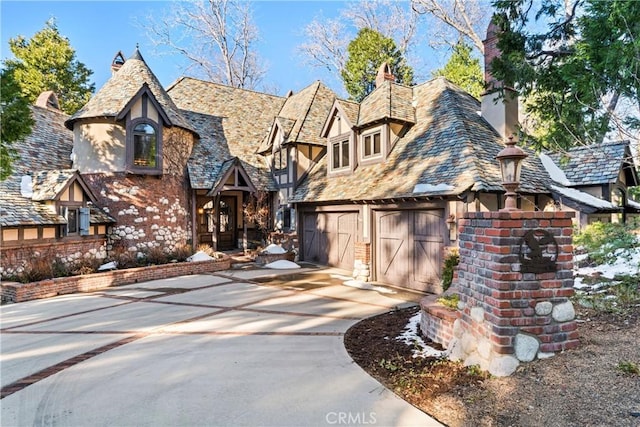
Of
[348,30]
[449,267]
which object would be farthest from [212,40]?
[449,267]

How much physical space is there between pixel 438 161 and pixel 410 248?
259 cm

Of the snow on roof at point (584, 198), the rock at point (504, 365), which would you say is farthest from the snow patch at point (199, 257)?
the snow on roof at point (584, 198)

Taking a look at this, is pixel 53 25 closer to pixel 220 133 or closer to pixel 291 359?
pixel 220 133

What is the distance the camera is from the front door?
57.1 feet

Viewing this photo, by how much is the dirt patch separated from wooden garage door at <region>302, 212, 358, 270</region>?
7.92 m

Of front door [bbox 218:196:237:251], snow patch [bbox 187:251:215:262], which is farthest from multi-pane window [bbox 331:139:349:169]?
front door [bbox 218:196:237:251]

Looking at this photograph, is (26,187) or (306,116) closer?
(26,187)

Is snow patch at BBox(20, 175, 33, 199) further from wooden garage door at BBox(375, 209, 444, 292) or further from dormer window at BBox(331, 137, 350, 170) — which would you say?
wooden garage door at BBox(375, 209, 444, 292)

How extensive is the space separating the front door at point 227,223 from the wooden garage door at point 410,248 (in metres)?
9.11

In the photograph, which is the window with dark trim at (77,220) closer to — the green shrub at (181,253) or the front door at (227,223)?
the green shrub at (181,253)

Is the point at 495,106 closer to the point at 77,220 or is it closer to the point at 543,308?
the point at 543,308

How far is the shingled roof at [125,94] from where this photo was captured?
12.9 meters

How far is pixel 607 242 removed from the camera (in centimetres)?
820

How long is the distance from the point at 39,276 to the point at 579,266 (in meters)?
14.6
